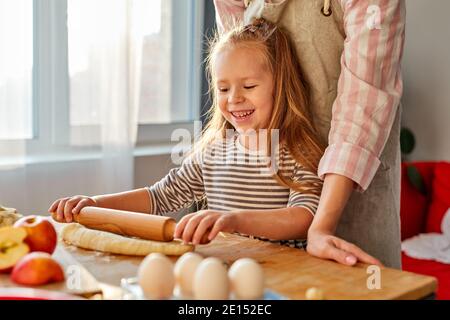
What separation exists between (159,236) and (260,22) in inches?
23.2

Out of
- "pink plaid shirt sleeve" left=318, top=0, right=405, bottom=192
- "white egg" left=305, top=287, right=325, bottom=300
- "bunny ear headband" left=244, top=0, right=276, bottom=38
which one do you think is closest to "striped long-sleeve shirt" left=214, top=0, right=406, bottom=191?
"pink plaid shirt sleeve" left=318, top=0, right=405, bottom=192

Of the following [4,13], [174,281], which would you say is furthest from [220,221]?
[4,13]

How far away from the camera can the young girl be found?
1.28 m

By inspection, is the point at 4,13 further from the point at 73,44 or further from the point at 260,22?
the point at 260,22

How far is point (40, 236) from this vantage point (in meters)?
0.93

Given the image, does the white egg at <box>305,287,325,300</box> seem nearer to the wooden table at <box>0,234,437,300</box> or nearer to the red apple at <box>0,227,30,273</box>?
the wooden table at <box>0,234,437,300</box>

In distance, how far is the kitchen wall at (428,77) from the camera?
115 inches

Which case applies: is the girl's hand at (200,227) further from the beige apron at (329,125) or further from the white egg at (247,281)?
the beige apron at (329,125)

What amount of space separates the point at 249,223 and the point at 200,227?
129 mm

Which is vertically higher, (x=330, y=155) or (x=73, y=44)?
(x=73, y=44)

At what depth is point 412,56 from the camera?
9.98ft

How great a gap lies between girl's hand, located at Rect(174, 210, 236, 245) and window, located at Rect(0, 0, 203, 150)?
1252mm

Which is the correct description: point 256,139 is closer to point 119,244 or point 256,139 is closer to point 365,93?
point 365,93

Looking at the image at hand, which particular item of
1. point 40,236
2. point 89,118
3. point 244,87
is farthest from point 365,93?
point 89,118
